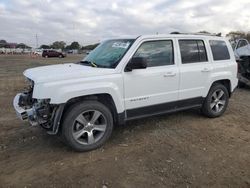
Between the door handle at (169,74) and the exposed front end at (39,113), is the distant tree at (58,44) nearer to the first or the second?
the door handle at (169,74)

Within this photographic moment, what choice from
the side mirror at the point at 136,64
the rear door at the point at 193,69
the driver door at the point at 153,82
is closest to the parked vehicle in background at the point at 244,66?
the rear door at the point at 193,69

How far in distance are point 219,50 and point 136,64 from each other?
256 centimetres

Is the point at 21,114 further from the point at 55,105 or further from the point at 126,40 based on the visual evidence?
the point at 126,40

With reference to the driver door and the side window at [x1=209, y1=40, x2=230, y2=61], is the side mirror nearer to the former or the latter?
the driver door

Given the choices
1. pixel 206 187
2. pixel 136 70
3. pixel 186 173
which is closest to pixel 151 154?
pixel 186 173

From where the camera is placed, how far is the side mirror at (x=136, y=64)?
5.09 m

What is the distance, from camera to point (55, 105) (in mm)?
4574

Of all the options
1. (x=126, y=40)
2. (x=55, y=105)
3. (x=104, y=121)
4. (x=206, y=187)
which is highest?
(x=126, y=40)

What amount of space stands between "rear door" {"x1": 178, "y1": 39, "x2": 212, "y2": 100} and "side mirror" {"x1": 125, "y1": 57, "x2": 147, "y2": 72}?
110 centimetres

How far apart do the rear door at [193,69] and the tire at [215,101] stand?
276 mm

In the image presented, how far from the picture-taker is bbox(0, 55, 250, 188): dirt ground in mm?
3977

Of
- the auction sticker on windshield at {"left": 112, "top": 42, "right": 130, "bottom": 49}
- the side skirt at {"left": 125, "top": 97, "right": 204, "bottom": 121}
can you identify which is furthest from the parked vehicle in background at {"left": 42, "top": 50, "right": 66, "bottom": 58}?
the side skirt at {"left": 125, "top": 97, "right": 204, "bottom": 121}

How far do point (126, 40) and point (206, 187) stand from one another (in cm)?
306

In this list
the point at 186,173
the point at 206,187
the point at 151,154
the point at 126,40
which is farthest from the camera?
the point at 126,40
